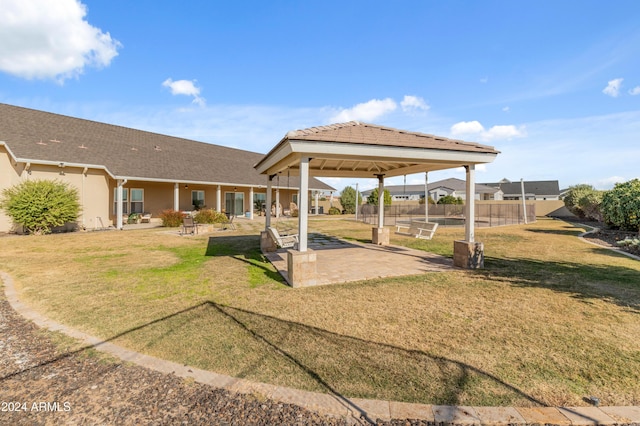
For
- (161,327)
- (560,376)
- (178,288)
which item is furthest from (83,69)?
(560,376)

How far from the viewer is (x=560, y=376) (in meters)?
3.01

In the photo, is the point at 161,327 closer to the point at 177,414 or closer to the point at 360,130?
the point at 177,414

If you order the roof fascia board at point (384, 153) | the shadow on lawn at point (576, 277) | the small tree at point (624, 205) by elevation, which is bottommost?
the shadow on lawn at point (576, 277)

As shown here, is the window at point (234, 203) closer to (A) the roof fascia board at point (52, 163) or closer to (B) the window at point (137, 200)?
(B) the window at point (137, 200)

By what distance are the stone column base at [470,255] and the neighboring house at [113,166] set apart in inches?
402

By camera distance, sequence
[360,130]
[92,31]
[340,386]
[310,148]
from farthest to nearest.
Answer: [92,31], [360,130], [310,148], [340,386]

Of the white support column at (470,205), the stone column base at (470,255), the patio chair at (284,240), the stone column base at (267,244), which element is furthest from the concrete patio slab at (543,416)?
the stone column base at (267,244)

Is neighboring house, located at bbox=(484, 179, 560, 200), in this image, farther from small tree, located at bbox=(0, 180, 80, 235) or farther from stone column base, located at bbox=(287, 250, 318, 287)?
small tree, located at bbox=(0, 180, 80, 235)

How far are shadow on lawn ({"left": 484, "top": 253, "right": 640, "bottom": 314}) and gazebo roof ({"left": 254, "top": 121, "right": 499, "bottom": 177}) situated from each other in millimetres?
3085

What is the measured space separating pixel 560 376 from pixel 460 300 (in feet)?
7.87

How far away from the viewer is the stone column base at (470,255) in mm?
7832

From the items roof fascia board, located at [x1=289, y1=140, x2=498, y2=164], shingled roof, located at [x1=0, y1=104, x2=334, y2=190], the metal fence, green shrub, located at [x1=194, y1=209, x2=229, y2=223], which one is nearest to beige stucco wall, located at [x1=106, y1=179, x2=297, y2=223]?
shingled roof, located at [x1=0, y1=104, x2=334, y2=190]

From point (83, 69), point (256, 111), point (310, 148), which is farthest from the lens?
point (256, 111)

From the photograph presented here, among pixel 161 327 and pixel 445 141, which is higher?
pixel 445 141
